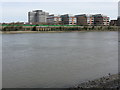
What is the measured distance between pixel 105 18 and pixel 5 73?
192 feet

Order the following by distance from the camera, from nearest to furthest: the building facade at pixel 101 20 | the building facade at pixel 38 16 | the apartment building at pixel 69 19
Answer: the apartment building at pixel 69 19 < the building facade at pixel 101 20 < the building facade at pixel 38 16

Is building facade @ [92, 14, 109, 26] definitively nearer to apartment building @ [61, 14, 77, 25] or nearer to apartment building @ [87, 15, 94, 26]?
apartment building @ [87, 15, 94, 26]

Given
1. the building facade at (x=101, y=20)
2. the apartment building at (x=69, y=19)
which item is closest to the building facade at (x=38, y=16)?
the apartment building at (x=69, y=19)

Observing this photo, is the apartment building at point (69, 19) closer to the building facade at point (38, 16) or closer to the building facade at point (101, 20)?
the building facade at point (101, 20)

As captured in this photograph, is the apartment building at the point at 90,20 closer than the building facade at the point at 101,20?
Yes

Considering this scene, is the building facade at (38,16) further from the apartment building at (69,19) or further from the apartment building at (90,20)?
the apartment building at (90,20)

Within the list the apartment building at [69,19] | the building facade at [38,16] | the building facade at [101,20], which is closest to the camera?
the apartment building at [69,19]

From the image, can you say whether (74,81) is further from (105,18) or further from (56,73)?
(105,18)

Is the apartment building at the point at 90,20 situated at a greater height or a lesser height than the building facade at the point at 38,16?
lesser

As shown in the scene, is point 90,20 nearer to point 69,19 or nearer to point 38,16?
point 69,19

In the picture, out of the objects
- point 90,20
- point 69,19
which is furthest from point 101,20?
point 69,19

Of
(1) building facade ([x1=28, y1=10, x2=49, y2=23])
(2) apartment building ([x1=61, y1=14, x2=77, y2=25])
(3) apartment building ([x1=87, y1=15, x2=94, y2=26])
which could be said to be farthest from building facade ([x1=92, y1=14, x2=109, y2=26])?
(1) building facade ([x1=28, y1=10, x2=49, y2=23])

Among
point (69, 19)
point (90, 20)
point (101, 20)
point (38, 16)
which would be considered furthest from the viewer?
point (38, 16)

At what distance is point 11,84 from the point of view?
17.7 feet
